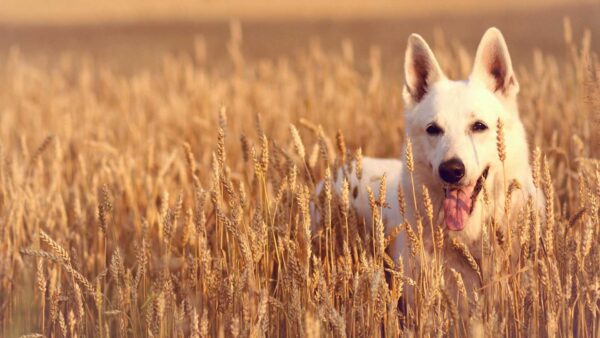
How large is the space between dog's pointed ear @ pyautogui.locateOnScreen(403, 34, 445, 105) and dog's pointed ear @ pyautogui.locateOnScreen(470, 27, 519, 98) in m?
0.23

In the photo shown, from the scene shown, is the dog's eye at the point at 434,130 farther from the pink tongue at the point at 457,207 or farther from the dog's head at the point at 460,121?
the pink tongue at the point at 457,207

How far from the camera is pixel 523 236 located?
3.29 meters

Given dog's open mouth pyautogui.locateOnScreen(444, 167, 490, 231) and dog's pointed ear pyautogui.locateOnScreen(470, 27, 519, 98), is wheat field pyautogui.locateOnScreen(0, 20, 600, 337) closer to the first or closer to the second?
dog's open mouth pyautogui.locateOnScreen(444, 167, 490, 231)

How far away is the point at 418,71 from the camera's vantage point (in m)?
4.55

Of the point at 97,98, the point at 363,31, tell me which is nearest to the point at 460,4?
the point at 97,98

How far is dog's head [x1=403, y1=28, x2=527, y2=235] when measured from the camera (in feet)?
12.8

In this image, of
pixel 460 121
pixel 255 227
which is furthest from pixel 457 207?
pixel 255 227

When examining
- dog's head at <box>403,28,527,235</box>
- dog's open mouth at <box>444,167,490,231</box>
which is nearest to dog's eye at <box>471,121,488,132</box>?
dog's head at <box>403,28,527,235</box>

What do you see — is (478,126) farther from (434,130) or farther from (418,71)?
(418,71)

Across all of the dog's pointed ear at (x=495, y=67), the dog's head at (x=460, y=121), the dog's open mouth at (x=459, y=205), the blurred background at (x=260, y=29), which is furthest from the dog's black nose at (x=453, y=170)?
the blurred background at (x=260, y=29)

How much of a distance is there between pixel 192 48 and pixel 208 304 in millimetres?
15153

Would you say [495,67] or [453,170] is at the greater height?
[495,67]

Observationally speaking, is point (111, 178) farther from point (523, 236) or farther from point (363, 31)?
point (363, 31)

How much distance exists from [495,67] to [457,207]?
825mm
